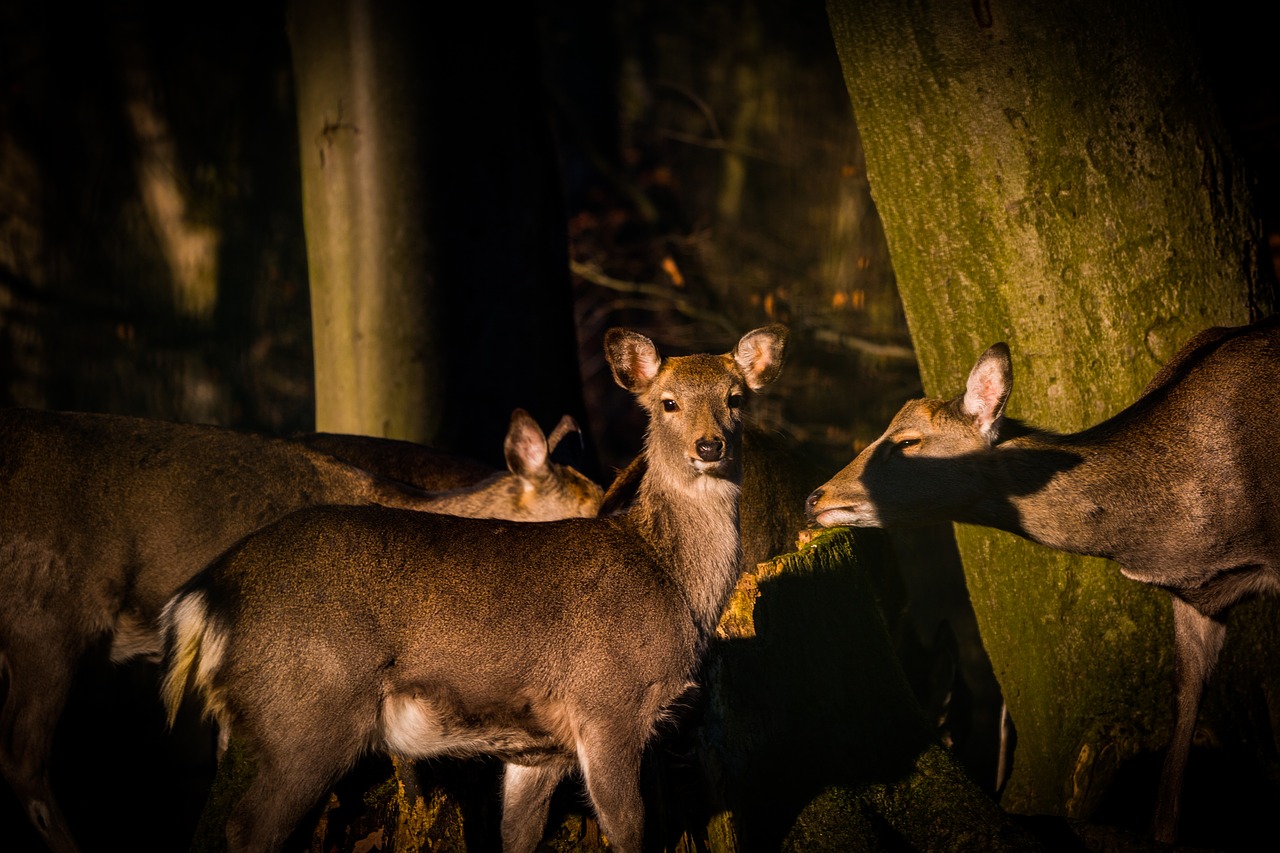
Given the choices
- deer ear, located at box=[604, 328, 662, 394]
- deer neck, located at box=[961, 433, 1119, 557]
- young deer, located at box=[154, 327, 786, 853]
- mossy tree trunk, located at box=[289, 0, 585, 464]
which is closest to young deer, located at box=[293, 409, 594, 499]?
mossy tree trunk, located at box=[289, 0, 585, 464]

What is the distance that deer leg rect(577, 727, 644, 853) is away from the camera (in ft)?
13.9

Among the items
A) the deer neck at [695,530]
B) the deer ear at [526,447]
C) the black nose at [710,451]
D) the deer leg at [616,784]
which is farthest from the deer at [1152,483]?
the deer ear at [526,447]

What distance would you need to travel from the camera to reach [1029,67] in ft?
19.0

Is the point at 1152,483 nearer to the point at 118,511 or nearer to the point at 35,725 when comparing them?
the point at 118,511

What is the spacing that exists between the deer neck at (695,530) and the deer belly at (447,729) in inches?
31.0

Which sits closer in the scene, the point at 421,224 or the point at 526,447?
the point at 526,447

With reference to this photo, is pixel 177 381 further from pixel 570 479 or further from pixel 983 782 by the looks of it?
pixel 983 782

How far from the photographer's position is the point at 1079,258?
18.7 feet

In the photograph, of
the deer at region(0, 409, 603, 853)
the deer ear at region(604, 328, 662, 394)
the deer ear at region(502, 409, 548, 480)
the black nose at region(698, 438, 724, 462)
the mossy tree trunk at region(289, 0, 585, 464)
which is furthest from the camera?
the mossy tree trunk at region(289, 0, 585, 464)

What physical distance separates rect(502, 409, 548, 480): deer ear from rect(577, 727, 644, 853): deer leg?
2.63m

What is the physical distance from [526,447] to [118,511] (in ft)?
6.95

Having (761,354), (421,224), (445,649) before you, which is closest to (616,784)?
(445,649)

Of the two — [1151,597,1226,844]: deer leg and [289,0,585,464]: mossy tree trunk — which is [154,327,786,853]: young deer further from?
[289,0,585,464]: mossy tree trunk

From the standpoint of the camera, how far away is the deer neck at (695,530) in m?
4.70
